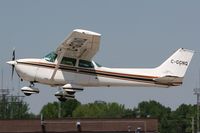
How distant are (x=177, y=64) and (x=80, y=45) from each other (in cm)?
546

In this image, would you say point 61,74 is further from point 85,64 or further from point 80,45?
point 80,45

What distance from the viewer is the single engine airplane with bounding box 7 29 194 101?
103 feet

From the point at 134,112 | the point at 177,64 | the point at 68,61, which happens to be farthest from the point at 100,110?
the point at 68,61

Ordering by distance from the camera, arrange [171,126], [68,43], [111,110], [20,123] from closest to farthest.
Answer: [68,43] < [20,123] < [171,126] < [111,110]

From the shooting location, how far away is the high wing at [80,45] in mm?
30062

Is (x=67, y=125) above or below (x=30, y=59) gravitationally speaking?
below

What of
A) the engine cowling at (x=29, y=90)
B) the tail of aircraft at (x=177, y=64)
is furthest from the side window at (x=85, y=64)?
the tail of aircraft at (x=177, y=64)

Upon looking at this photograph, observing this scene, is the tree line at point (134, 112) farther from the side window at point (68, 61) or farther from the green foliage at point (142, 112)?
the side window at point (68, 61)

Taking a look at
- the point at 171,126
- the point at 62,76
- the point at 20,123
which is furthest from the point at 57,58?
the point at 171,126

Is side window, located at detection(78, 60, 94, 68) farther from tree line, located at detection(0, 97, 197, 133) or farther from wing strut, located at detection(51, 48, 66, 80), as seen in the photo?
tree line, located at detection(0, 97, 197, 133)

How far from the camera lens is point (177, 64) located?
33.4 meters

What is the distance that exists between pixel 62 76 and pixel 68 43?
165 cm

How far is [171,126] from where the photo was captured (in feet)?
414

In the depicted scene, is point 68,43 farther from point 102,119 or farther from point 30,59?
point 102,119
